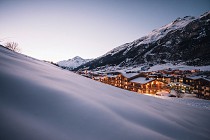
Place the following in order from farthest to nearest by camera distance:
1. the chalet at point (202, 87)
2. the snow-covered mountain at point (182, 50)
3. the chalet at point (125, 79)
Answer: the snow-covered mountain at point (182, 50), the chalet at point (125, 79), the chalet at point (202, 87)

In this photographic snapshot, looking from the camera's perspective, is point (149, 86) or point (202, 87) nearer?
point (149, 86)

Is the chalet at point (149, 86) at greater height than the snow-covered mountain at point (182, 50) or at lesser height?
lesser

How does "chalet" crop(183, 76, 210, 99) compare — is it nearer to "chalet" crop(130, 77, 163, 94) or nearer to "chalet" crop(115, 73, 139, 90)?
"chalet" crop(130, 77, 163, 94)

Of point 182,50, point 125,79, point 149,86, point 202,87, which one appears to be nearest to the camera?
point 149,86

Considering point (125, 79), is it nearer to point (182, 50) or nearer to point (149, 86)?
point (149, 86)

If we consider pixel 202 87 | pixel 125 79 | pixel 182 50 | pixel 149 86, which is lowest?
pixel 149 86

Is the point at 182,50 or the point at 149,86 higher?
the point at 182,50

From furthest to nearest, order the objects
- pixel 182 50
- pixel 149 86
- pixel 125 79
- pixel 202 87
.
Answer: pixel 182 50, pixel 125 79, pixel 202 87, pixel 149 86

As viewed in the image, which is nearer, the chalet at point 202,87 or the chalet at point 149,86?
the chalet at point 202,87

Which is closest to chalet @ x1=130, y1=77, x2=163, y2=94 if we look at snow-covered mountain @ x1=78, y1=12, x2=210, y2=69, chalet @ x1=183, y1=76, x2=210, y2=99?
chalet @ x1=183, y1=76, x2=210, y2=99

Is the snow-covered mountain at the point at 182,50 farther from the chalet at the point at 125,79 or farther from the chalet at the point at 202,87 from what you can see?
the chalet at the point at 125,79

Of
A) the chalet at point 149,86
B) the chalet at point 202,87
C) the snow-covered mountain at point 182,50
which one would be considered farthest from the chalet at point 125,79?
the snow-covered mountain at point 182,50

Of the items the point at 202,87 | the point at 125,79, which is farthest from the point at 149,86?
the point at 202,87

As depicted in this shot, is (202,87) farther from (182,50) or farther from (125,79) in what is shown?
(182,50)
